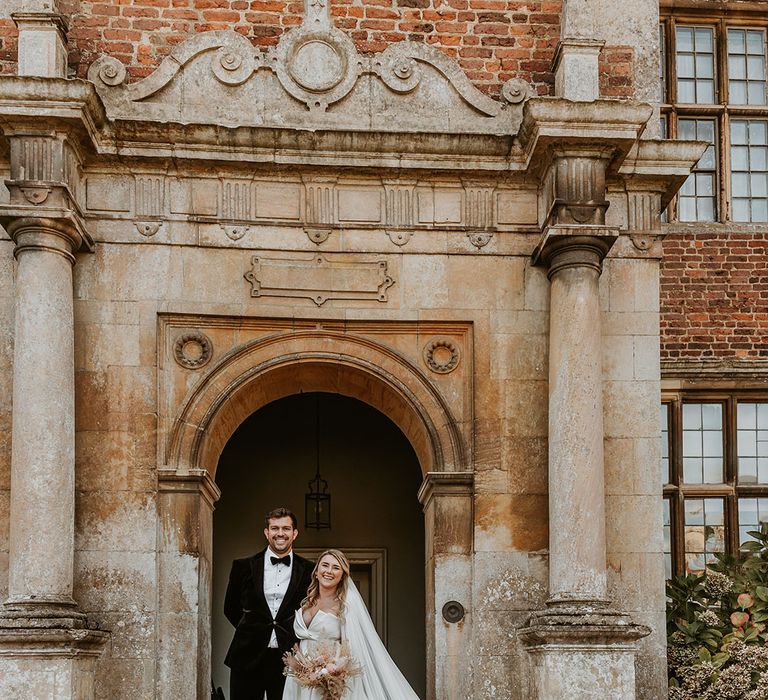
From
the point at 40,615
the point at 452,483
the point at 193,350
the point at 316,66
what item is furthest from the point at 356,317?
the point at 40,615

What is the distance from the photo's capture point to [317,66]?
965cm

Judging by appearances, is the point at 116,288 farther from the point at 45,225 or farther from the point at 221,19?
the point at 221,19

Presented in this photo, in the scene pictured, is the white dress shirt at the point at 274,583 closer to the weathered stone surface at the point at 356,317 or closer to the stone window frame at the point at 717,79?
the weathered stone surface at the point at 356,317

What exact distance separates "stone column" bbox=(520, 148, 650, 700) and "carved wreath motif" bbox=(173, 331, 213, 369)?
91.1 inches

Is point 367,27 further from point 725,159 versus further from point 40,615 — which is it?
point 40,615

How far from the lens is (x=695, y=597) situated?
415 inches

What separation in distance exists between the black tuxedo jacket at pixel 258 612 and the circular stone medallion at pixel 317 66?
3.26 metres

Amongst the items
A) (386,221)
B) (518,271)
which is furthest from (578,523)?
(386,221)

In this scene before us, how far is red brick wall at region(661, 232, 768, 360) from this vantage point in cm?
1188

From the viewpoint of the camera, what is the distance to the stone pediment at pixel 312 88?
31.1ft

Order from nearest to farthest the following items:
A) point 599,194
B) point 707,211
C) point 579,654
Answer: point 579,654, point 599,194, point 707,211

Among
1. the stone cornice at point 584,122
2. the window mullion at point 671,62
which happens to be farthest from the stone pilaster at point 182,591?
the window mullion at point 671,62

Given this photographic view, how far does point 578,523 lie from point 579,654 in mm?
840

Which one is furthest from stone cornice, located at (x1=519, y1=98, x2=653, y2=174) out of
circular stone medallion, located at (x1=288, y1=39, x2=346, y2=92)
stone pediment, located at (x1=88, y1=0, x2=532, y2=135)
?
circular stone medallion, located at (x1=288, y1=39, x2=346, y2=92)
